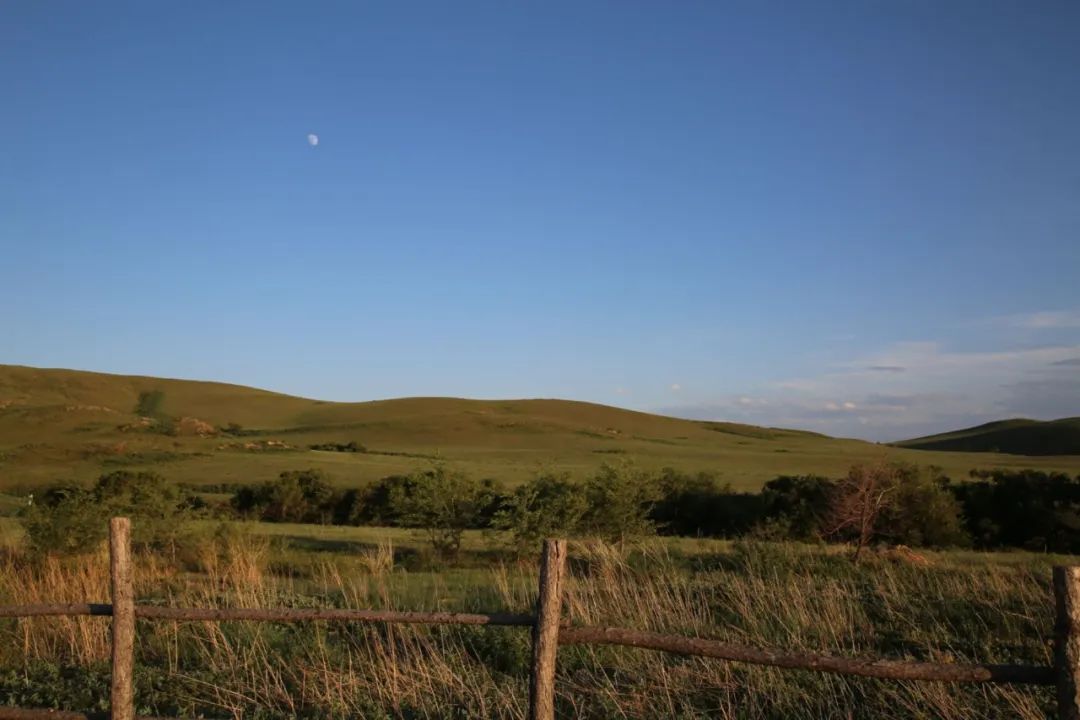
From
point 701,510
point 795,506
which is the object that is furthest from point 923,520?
point 701,510

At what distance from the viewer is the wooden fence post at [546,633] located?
5.26 m

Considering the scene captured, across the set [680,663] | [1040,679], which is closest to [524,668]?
[680,663]

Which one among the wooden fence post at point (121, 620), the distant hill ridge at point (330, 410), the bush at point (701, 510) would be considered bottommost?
the bush at point (701, 510)

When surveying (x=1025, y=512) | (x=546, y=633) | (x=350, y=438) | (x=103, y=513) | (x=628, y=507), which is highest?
(x=350, y=438)

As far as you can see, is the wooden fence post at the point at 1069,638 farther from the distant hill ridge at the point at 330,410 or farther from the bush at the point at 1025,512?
the distant hill ridge at the point at 330,410

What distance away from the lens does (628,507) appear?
23.0 m

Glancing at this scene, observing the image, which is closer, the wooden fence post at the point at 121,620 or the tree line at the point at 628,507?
the wooden fence post at the point at 121,620

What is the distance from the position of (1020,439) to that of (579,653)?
12088cm

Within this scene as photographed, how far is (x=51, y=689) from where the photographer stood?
781 cm

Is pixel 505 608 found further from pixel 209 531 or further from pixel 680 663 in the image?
pixel 209 531

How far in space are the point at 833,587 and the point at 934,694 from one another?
13.4 feet

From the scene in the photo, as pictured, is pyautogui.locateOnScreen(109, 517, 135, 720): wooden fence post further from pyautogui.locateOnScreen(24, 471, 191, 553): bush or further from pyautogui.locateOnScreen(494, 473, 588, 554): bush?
pyautogui.locateOnScreen(494, 473, 588, 554): bush

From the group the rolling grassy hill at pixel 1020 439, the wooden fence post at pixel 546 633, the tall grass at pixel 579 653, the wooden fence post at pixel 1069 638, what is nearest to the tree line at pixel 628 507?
the tall grass at pixel 579 653

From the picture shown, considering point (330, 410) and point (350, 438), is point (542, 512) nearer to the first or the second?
point (350, 438)
